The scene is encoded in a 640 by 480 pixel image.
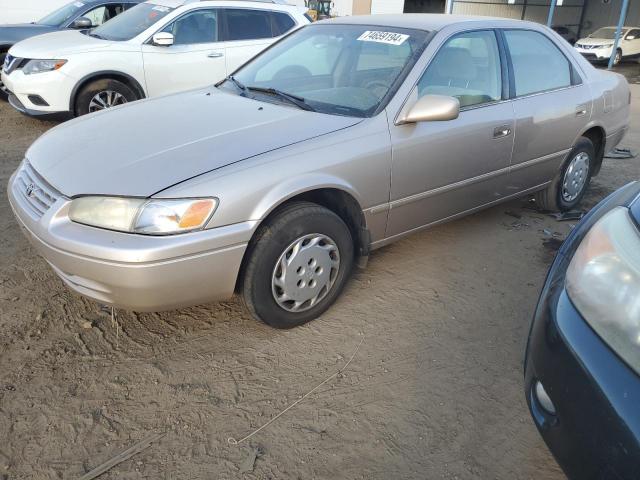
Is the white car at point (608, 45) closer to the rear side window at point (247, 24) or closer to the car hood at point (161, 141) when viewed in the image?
the rear side window at point (247, 24)

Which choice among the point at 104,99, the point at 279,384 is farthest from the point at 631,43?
the point at 279,384

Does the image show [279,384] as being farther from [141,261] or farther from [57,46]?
[57,46]

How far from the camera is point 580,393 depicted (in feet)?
4.99

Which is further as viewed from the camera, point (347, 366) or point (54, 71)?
point (54, 71)

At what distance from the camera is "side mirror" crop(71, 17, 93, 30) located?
26.8 feet

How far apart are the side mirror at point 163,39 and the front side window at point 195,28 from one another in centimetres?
24

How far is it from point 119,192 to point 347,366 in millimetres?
1391

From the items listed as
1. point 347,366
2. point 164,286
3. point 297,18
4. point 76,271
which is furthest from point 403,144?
point 297,18

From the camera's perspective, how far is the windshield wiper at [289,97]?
10.3 feet

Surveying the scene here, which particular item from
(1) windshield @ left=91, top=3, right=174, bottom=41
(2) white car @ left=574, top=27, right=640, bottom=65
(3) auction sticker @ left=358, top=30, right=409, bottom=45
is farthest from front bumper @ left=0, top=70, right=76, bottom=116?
(2) white car @ left=574, top=27, right=640, bottom=65

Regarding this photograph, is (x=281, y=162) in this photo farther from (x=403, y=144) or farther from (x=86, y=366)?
(x=86, y=366)

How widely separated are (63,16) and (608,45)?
1954cm

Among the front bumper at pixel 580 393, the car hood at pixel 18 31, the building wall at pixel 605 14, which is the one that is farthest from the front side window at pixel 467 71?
the building wall at pixel 605 14

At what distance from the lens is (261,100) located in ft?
11.0
